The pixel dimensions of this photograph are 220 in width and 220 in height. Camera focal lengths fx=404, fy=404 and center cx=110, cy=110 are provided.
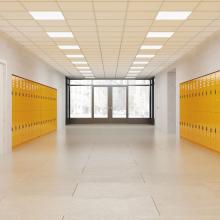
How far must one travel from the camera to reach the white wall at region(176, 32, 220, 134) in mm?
12195

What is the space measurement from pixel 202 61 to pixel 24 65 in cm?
639

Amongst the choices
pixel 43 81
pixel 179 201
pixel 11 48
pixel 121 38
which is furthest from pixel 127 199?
pixel 43 81

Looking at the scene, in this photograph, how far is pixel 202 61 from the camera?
13.9m

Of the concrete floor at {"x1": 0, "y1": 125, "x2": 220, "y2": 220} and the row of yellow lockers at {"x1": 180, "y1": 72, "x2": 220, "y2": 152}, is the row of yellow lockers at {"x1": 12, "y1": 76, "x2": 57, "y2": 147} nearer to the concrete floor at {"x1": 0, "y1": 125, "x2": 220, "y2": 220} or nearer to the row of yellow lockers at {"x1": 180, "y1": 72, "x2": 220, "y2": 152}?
the concrete floor at {"x1": 0, "y1": 125, "x2": 220, "y2": 220}

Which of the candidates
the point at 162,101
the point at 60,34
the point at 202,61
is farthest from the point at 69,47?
the point at 162,101

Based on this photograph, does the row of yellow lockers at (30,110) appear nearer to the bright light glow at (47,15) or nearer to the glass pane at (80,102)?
the bright light glow at (47,15)

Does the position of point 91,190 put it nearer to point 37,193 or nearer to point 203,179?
point 37,193

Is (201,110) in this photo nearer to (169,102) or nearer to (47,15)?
(47,15)

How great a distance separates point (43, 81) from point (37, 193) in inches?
522

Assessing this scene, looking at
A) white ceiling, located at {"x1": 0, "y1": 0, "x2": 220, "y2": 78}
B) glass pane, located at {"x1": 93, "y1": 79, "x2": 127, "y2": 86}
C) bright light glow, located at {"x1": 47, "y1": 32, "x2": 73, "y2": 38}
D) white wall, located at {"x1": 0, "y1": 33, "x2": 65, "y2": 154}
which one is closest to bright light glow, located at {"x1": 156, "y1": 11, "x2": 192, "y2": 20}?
white ceiling, located at {"x1": 0, "y1": 0, "x2": 220, "y2": 78}

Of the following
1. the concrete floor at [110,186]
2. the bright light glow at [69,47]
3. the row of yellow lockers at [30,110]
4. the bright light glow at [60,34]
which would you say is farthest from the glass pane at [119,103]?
the concrete floor at [110,186]

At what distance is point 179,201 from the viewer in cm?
562

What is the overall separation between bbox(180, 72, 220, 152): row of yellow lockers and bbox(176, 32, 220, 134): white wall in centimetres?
25

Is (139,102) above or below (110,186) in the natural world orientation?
above
